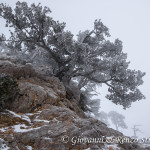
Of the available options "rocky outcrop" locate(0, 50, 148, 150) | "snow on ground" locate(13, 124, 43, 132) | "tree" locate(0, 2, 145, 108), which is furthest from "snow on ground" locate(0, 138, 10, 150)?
"tree" locate(0, 2, 145, 108)

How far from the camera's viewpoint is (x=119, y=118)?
51594mm

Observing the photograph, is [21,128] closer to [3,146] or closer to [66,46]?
[3,146]

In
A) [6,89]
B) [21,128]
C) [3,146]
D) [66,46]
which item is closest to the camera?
[3,146]

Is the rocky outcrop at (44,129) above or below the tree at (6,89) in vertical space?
below

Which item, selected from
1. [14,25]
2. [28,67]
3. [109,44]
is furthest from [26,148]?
[109,44]

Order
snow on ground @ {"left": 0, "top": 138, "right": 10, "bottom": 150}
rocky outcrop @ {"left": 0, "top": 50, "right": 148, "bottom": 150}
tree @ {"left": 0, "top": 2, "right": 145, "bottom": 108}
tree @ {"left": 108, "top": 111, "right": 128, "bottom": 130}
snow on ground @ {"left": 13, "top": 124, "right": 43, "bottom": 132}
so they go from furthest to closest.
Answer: tree @ {"left": 108, "top": 111, "right": 128, "bottom": 130} < tree @ {"left": 0, "top": 2, "right": 145, "bottom": 108} < snow on ground @ {"left": 13, "top": 124, "right": 43, "bottom": 132} < rocky outcrop @ {"left": 0, "top": 50, "right": 148, "bottom": 150} < snow on ground @ {"left": 0, "top": 138, "right": 10, "bottom": 150}

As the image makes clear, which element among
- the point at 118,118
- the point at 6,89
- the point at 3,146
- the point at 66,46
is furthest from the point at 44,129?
the point at 118,118

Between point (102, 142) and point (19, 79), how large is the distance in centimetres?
852

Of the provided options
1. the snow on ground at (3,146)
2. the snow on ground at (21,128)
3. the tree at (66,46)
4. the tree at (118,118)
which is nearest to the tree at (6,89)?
the snow on ground at (21,128)

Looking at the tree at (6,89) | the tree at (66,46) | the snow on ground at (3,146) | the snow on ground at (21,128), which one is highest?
the tree at (66,46)

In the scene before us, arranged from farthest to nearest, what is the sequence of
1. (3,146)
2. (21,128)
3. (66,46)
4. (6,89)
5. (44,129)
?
1. (66,46)
2. (6,89)
3. (21,128)
4. (44,129)
5. (3,146)

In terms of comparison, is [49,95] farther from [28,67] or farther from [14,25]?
[14,25]

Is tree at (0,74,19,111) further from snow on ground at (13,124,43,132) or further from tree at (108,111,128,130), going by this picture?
tree at (108,111,128,130)

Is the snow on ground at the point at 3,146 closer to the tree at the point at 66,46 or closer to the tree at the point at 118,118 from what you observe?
the tree at the point at 66,46
